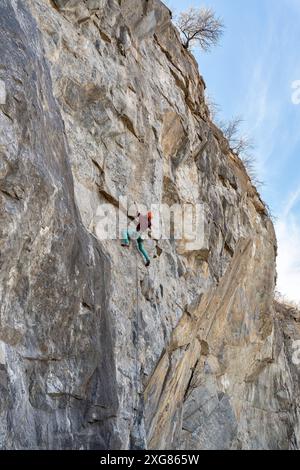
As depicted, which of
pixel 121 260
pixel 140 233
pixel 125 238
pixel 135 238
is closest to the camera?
pixel 121 260

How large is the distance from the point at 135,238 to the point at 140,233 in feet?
1.30

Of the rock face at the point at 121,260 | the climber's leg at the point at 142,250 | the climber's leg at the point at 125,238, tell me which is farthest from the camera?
the climber's leg at the point at 142,250

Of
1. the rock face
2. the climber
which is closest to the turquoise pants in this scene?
the climber

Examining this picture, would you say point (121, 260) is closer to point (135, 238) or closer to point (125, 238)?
point (125, 238)

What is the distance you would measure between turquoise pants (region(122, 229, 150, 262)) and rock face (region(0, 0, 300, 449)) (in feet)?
0.54

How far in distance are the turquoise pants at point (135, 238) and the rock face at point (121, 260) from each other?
17 cm

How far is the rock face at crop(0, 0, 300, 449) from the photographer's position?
6422 millimetres

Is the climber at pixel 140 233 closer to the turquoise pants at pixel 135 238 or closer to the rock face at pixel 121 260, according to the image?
the turquoise pants at pixel 135 238

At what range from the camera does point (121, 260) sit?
9.59 metres

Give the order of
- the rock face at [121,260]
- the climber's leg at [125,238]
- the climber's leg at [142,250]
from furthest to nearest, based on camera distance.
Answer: the climber's leg at [142,250], the climber's leg at [125,238], the rock face at [121,260]

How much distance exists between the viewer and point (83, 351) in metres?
7.10

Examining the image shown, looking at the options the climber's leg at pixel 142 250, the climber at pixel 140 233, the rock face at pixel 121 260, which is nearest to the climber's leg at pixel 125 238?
the climber at pixel 140 233

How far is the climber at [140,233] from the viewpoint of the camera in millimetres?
9786

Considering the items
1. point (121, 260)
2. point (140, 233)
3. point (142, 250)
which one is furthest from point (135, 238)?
point (121, 260)
